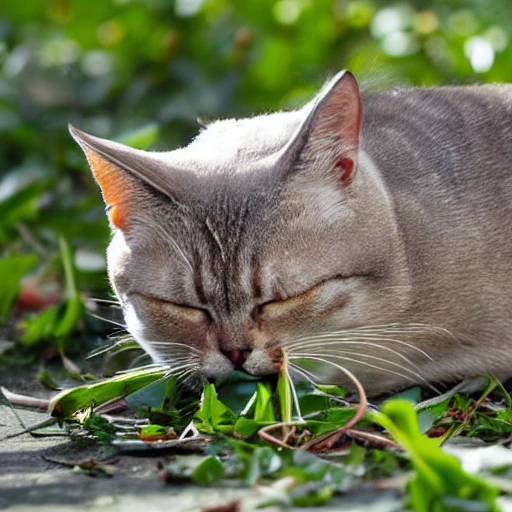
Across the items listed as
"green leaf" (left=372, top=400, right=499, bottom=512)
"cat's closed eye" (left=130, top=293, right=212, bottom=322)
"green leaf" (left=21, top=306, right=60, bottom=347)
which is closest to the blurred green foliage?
"green leaf" (left=21, top=306, right=60, bottom=347)

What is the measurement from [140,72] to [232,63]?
0.50 metres

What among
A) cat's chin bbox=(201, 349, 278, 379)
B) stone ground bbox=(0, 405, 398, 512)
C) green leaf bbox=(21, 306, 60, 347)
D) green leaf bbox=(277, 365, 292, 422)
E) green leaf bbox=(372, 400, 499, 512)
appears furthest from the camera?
green leaf bbox=(21, 306, 60, 347)

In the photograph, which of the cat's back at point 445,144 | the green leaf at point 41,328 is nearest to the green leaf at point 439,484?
the cat's back at point 445,144

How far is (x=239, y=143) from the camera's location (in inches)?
112

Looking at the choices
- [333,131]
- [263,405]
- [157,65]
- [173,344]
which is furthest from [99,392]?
[157,65]

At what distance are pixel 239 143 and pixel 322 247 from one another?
0.48 metres

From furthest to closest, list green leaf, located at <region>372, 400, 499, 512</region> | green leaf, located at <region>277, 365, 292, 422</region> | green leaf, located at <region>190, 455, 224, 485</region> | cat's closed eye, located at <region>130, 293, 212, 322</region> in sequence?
cat's closed eye, located at <region>130, 293, 212, 322</region>, green leaf, located at <region>277, 365, 292, 422</region>, green leaf, located at <region>190, 455, 224, 485</region>, green leaf, located at <region>372, 400, 499, 512</region>

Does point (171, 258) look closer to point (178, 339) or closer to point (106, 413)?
point (178, 339)

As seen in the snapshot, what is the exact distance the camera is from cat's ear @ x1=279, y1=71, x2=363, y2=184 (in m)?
2.41

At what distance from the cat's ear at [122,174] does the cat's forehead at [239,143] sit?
0.14 meters

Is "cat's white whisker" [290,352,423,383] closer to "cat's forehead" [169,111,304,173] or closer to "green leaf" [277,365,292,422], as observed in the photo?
"green leaf" [277,365,292,422]

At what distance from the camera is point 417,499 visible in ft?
5.21

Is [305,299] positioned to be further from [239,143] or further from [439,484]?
[439,484]

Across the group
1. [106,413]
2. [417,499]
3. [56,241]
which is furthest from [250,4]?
[417,499]
